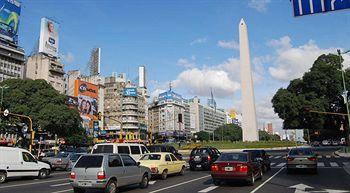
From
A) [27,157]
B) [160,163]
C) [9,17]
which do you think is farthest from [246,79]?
[9,17]

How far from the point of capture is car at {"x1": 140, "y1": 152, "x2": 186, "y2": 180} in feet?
61.4

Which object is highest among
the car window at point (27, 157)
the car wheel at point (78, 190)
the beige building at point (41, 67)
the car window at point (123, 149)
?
the beige building at point (41, 67)

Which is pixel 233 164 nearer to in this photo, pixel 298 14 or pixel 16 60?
pixel 298 14

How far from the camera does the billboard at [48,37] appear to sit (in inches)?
3935

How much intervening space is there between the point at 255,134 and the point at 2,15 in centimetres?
6033

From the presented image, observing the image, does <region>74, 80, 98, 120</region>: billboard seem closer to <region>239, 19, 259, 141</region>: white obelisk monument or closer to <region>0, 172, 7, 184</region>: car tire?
<region>239, 19, 259, 141</region>: white obelisk monument

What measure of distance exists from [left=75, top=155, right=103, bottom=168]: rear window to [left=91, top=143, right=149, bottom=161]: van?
617 cm

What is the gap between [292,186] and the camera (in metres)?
15.2

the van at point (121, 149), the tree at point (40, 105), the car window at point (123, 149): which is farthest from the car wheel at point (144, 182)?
the tree at point (40, 105)

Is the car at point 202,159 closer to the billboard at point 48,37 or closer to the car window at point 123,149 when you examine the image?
the car window at point 123,149

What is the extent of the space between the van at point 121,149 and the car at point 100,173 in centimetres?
553

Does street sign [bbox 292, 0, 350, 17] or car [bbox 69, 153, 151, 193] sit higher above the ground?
street sign [bbox 292, 0, 350, 17]

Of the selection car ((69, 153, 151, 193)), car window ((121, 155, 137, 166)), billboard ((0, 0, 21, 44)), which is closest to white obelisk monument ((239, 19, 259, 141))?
car window ((121, 155, 137, 166))

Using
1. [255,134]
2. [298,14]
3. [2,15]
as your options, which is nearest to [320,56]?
[255,134]
